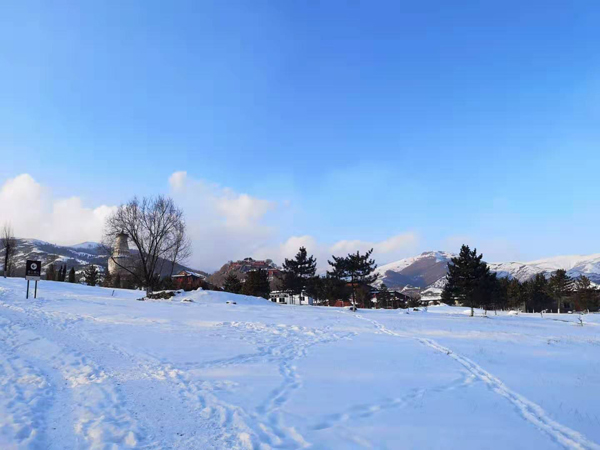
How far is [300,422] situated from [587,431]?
166 inches

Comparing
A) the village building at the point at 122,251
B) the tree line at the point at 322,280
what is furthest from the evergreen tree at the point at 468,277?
the village building at the point at 122,251

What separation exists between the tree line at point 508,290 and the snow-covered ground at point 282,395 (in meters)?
32.3

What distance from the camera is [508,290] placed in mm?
82062

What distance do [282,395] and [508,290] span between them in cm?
9007

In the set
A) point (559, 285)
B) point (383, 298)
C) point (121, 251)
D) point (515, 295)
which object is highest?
point (121, 251)

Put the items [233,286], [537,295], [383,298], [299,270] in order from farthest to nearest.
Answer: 1. [383,298]
2. [537,295]
3. [233,286]
4. [299,270]

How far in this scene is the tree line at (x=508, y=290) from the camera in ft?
142

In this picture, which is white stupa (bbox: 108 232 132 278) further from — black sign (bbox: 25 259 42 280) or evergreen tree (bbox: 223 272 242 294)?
evergreen tree (bbox: 223 272 242 294)

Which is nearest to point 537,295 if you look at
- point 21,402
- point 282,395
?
point 282,395

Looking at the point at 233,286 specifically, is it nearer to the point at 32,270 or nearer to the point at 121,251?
the point at 121,251

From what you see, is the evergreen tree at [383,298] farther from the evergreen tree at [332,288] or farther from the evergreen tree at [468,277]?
the evergreen tree at [468,277]

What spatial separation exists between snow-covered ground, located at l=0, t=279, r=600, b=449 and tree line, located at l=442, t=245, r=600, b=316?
3228 centimetres

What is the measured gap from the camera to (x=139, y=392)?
6473mm

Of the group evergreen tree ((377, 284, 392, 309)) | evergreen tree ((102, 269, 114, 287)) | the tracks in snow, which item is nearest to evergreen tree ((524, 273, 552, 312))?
evergreen tree ((377, 284, 392, 309))
